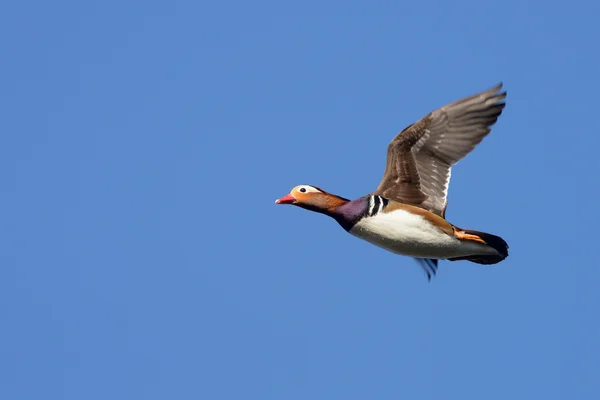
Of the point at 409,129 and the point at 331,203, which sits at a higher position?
the point at 409,129

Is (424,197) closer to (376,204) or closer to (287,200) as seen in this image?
(376,204)

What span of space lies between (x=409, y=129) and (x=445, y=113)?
49 centimetres

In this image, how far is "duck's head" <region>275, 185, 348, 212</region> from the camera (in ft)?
40.8

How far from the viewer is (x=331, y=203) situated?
488 inches

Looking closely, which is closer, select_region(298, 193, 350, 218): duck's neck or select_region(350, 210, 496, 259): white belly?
select_region(350, 210, 496, 259): white belly

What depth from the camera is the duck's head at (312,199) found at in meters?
12.4

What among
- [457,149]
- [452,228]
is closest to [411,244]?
[452,228]

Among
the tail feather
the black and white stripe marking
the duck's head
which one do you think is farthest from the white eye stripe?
the tail feather

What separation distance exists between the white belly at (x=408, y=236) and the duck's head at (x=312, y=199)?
40 centimetres

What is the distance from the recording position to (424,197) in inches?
501

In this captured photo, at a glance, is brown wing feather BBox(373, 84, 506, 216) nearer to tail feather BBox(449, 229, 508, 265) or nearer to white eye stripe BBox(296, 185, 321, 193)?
tail feather BBox(449, 229, 508, 265)

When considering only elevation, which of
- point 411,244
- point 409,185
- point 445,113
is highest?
point 445,113

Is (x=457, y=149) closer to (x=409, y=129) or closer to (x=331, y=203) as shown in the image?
(x=409, y=129)

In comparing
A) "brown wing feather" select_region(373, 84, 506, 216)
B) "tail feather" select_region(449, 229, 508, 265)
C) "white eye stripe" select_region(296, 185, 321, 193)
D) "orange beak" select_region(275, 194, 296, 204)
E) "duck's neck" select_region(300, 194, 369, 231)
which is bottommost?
"tail feather" select_region(449, 229, 508, 265)
